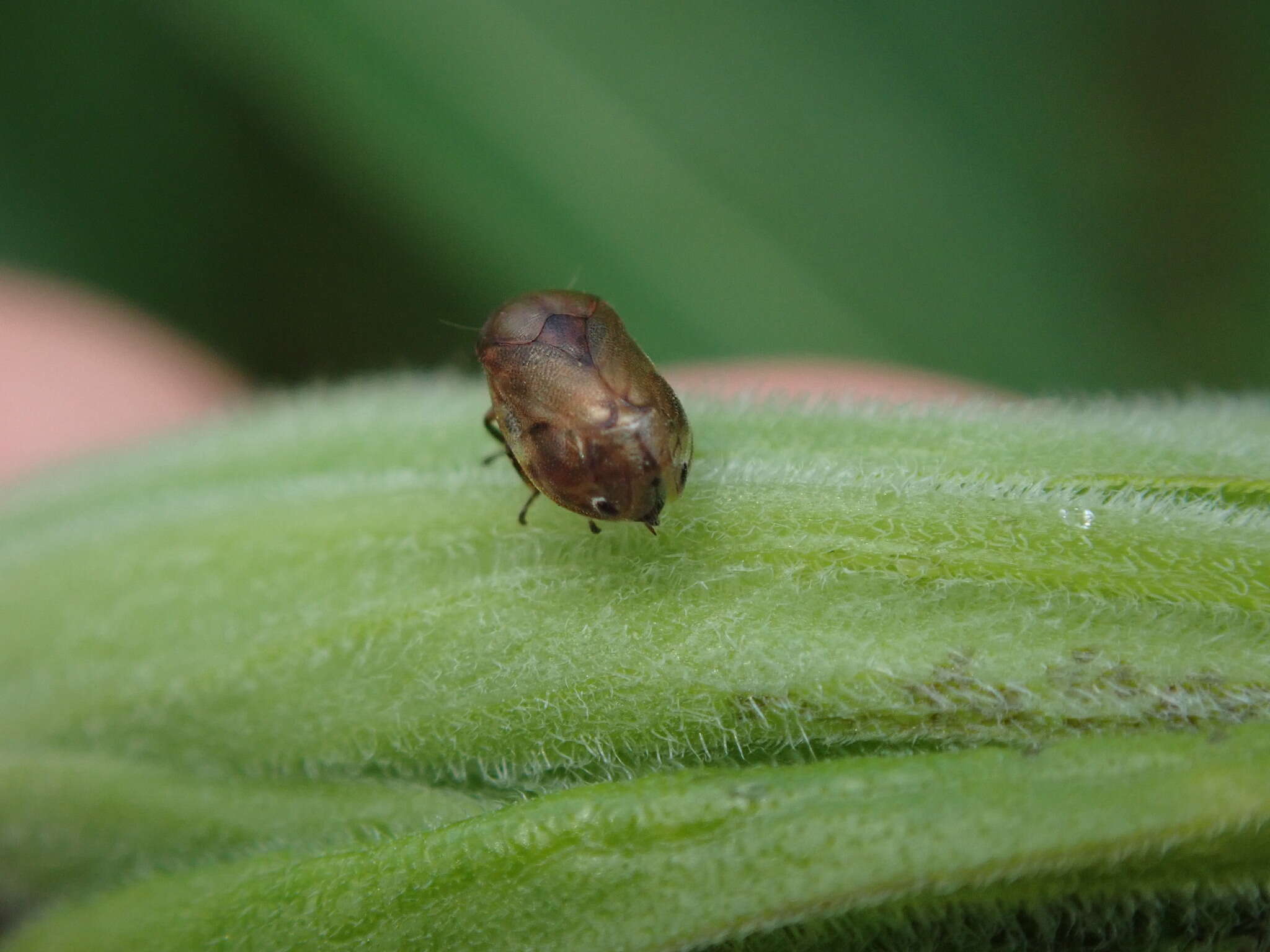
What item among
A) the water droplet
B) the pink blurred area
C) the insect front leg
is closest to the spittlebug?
the insect front leg

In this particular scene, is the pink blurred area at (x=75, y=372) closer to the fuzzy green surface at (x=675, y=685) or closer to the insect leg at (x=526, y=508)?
the fuzzy green surface at (x=675, y=685)

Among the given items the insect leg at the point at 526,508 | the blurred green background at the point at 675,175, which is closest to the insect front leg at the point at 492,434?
the insect leg at the point at 526,508

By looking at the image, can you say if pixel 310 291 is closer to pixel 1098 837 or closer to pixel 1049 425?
pixel 1049 425

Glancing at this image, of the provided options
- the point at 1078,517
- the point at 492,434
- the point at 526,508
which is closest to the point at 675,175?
the point at 492,434

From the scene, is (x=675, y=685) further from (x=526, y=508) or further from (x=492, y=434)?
(x=492, y=434)

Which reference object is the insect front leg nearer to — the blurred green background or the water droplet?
the water droplet

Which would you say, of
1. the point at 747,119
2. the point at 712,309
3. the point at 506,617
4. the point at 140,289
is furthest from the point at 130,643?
the point at 140,289
